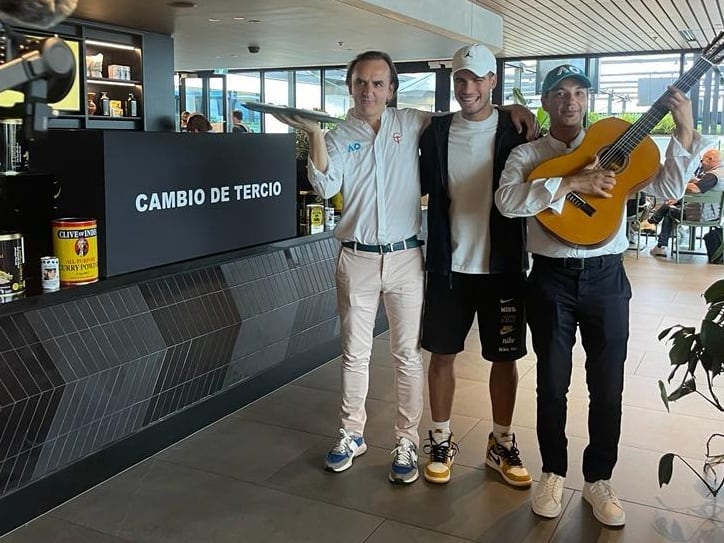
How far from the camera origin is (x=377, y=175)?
288cm

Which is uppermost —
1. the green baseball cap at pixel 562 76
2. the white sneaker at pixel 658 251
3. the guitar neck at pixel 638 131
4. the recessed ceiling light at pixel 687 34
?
the recessed ceiling light at pixel 687 34

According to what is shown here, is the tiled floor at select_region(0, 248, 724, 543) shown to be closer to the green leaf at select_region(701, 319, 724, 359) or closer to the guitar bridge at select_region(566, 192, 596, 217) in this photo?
the green leaf at select_region(701, 319, 724, 359)

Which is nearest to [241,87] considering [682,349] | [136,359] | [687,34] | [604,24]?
[604,24]

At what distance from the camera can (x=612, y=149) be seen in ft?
8.26

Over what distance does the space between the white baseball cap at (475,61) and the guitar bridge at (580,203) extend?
540 millimetres

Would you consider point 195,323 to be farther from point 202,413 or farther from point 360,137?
point 360,137

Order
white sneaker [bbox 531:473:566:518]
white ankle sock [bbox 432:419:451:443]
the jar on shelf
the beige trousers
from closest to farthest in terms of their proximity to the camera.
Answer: white sneaker [bbox 531:473:566:518], the beige trousers, white ankle sock [bbox 432:419:451:443], the jar on shelf

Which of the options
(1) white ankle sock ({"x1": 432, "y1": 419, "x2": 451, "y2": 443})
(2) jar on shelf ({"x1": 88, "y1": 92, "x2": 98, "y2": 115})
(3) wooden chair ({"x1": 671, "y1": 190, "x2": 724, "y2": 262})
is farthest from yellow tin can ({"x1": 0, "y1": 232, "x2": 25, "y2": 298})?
(3) wooden chair ({"x1": 671, "y1": 190, "x2": 724, "y2": 262})

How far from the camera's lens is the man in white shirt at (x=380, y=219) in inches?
112

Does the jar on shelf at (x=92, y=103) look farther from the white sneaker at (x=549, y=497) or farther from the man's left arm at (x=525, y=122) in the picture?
the white sneaker at (x=549, y=497)

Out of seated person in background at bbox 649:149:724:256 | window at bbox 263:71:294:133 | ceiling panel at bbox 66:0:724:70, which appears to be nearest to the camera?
ceiling panel at bbox 66:0:724:70

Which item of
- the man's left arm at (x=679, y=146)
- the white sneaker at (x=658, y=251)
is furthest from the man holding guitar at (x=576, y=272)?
the white sneaker at (x=658, y=251)

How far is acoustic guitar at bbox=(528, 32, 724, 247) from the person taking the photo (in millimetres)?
2484

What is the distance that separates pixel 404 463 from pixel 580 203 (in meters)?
1.23
